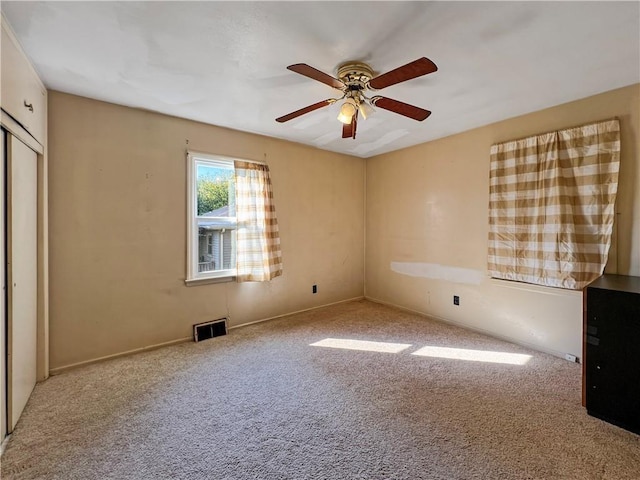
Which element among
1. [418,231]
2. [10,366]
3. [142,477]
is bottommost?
[142,477]

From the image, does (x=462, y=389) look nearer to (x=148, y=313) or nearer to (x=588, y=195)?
(x=588, y=195)

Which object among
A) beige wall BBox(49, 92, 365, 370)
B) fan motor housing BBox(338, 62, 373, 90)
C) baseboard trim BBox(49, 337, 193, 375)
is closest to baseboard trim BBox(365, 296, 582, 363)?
beige wall BBox(49, 92, 365, 370)

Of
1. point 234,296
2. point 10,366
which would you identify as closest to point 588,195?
point 234,296

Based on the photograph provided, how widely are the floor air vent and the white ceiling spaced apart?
2.29m

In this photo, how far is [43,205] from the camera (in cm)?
227

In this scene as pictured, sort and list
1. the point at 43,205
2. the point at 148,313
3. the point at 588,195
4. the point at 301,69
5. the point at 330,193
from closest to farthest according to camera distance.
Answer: the point at 301,69, the point at 43,205, the point at 588,195, the point at 148,313, the point at 330,193

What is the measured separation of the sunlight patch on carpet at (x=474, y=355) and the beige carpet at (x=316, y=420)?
2 cm

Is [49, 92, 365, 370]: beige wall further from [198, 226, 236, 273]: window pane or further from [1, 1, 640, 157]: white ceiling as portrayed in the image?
[1, 1, 640, 157]: white ceiling

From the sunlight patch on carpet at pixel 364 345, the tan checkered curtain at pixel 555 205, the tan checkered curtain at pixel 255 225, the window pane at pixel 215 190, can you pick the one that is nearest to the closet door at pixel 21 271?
the window pane at pixel 215 190

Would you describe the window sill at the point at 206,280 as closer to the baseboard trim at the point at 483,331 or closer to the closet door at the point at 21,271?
the closet door at the point at 21,271

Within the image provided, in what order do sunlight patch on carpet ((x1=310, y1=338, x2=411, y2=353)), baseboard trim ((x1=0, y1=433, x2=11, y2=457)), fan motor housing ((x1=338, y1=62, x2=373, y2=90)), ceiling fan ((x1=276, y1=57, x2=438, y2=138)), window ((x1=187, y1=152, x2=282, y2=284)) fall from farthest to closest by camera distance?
window ((x1=187, y1=152, x2=282, y2=284)) → sunlight patch on carpet ((x1=310, y1=338, x2=411, y2=353)) → fan motor housing ((x1=338, y1=62, x2=373, y2=90)) → ceiling fan ((x1=276, y1=57, x2=438, y2=138)) → baseboard trim ((x1=0, y1=433, x2=11, y2=457))

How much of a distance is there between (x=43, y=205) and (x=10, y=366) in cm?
122

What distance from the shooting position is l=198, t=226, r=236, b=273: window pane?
3264mm

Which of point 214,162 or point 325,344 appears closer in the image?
point 325,344
